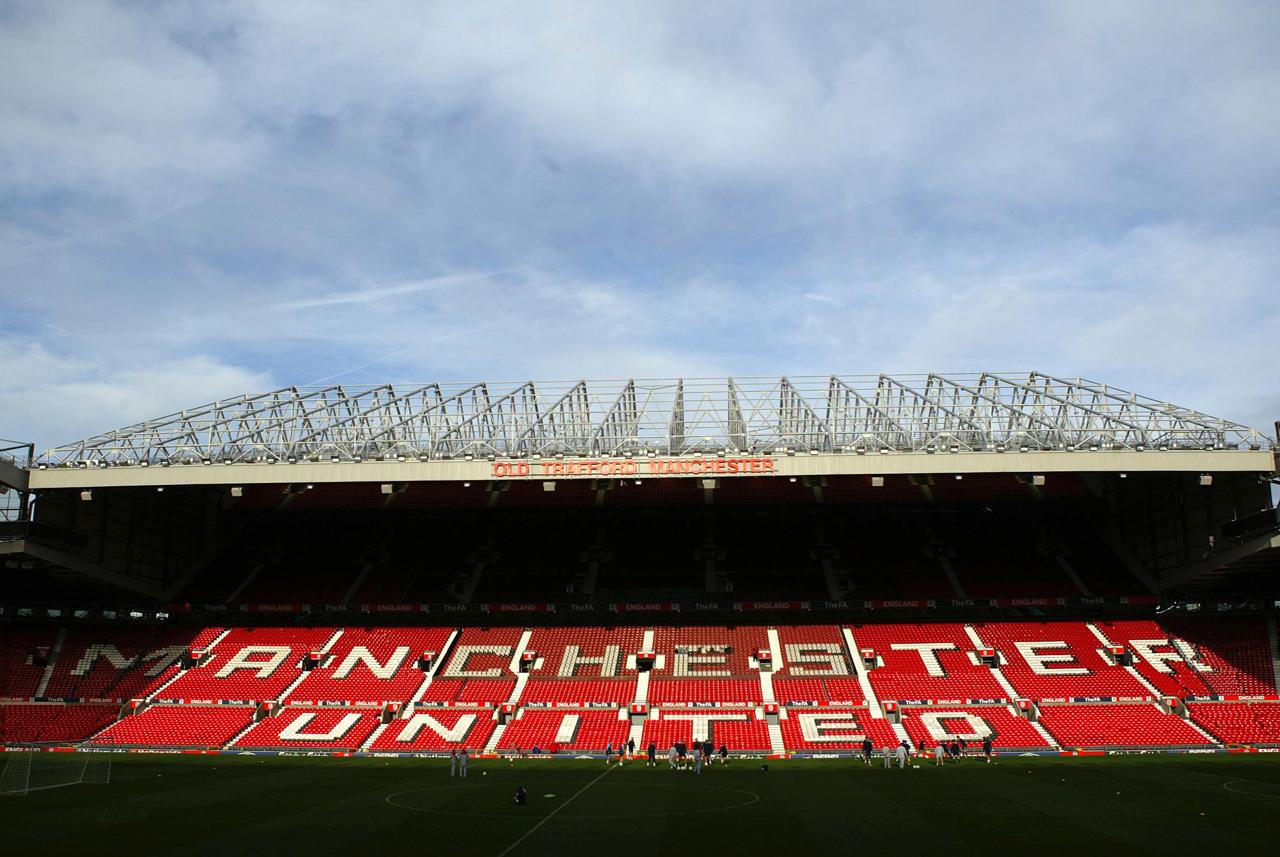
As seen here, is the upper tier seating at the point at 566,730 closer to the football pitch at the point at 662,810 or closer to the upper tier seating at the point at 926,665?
the football pitch at the point at 662,810

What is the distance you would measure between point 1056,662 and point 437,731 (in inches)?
1509

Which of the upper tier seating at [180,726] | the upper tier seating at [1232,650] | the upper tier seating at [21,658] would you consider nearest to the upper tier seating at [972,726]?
the upper tier seating at [1232,650]

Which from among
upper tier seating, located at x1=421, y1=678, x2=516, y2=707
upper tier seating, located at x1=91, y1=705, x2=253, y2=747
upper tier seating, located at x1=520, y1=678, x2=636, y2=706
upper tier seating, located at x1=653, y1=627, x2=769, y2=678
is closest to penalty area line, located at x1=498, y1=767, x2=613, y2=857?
upper tier seating, located at x1=520, y1=678, x2=636, y2=706

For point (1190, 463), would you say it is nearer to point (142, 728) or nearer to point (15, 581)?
point (142, 728)

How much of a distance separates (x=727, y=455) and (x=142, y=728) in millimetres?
38532

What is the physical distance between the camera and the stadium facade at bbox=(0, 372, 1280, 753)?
58156 millimetres

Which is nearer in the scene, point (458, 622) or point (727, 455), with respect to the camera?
point (727, 455)

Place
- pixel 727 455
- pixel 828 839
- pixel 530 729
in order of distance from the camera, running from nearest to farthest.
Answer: pixel 828 839 < pixel 530 729 < pixel 727 455

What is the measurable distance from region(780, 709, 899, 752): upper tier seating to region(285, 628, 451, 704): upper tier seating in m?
23.5

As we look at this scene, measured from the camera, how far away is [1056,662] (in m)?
62.6

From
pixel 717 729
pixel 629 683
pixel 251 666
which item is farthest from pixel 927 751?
pixel 251 666

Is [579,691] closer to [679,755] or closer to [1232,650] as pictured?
[679,755]

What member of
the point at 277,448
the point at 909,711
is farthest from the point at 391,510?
the point at 909,711

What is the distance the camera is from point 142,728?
194ft
